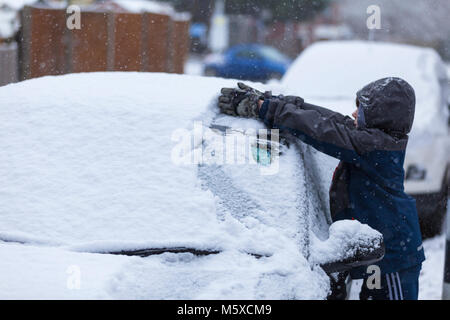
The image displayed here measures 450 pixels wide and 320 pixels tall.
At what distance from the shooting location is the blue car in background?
→ 71.9 feet

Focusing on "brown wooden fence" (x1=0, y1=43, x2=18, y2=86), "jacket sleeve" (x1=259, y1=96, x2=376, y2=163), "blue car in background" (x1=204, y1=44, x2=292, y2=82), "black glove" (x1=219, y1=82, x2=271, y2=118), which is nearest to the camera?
"jacket sleeve" (x1=259, y1=96, x2=376, y2=163)

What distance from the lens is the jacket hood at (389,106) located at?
282cm

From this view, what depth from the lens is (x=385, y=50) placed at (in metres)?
7.13

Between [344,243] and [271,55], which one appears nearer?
[344,243]

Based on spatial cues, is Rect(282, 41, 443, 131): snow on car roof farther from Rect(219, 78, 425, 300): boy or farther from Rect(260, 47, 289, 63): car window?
Rect(260, 47, 289, 63): car window

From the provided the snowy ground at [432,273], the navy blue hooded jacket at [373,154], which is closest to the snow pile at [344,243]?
the navy blue hooded jacket at [373,154]

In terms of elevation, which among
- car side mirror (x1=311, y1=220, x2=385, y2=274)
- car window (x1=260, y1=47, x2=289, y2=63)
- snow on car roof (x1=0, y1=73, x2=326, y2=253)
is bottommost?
car side mirror (x1=311, y1=220, x2=385, y2=274)

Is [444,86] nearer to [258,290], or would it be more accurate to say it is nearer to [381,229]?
[381,229]

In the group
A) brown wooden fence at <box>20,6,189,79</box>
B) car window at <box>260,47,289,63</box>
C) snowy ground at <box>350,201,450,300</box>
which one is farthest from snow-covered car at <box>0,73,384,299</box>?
car window at <box>260,47,289,63</box>

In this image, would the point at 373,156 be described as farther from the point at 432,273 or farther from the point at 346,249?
the point at 432,273

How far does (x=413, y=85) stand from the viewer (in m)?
6.43

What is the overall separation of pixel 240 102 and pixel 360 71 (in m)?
4.26

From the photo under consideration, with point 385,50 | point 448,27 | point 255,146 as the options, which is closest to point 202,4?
point 448,27

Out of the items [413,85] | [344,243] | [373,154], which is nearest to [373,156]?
[373,154]
